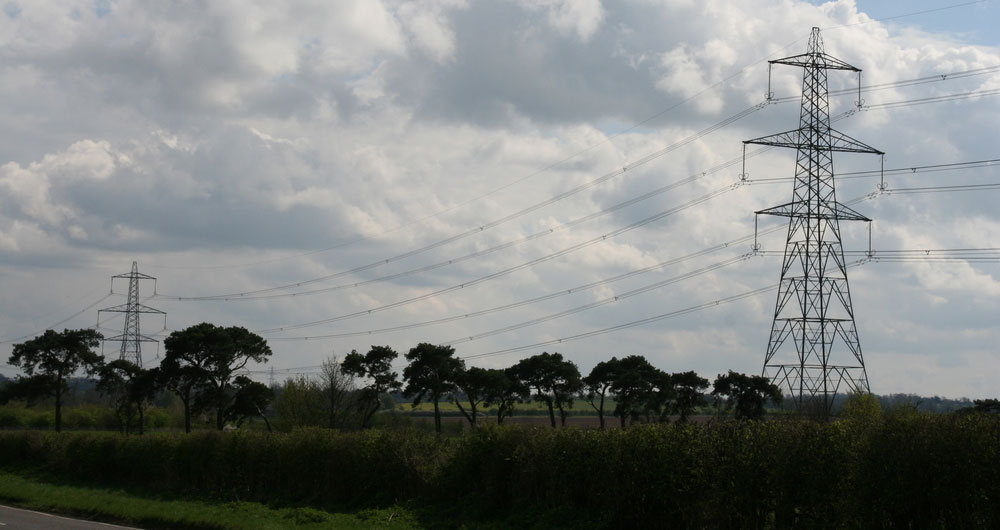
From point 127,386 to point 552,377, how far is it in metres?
38.4

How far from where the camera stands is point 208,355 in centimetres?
7194

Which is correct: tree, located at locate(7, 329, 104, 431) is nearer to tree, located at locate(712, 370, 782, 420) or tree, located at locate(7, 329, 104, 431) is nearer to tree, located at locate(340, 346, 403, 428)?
tree, located at locate(340, 346, 403, 428)

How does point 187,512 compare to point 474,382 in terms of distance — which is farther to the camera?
point 474,382

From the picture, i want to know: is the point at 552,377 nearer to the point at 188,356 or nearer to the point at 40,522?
the point at 188,356

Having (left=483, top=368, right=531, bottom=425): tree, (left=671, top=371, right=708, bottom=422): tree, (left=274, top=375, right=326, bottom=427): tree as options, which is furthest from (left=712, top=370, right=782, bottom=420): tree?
(left=274, top=375, right=326, bottom=427): tree

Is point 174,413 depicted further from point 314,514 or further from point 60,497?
point 314,514

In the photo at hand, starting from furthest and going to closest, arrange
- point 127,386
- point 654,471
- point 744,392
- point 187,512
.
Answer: point 127,386 < point 744,392 < point 187,512 < point 654,471

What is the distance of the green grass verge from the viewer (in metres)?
24.8

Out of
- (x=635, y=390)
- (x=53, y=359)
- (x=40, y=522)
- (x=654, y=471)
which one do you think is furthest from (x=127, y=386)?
(x=654, y=471)

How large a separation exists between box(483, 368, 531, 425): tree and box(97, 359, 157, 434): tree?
29.2m

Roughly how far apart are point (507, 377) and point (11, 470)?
129 ft

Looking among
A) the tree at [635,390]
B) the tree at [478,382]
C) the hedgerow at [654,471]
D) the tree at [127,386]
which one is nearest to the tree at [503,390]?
the tree at [478,382]

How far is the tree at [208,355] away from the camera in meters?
71.6

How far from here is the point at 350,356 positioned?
72.7 m
